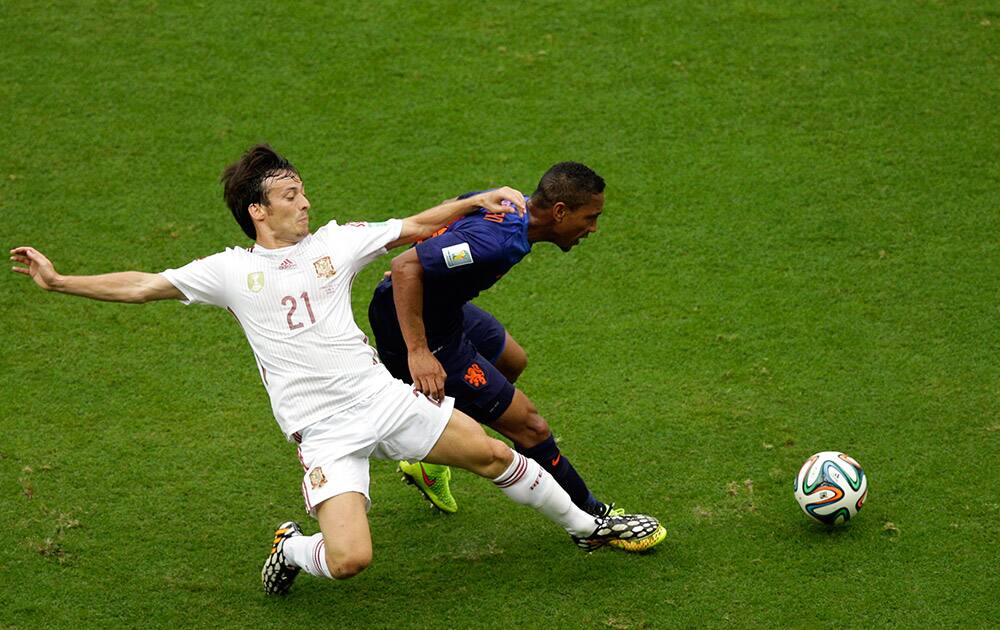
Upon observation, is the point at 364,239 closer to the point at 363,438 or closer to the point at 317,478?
the point at 363,438

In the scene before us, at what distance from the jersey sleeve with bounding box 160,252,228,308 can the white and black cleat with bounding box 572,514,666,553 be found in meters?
2.10

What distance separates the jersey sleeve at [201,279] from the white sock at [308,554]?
1156mm

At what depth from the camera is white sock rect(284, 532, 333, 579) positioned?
16.5 feet

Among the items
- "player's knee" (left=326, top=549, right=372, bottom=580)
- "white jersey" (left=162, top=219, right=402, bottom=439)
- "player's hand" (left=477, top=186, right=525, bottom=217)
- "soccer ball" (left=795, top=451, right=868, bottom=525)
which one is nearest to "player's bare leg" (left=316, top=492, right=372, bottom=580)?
"player's knee" (left=326, top=549, right=372, bottom=580)

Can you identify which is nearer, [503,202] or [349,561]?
[349,561]

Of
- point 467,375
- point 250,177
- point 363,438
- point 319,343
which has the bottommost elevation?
point 363,438

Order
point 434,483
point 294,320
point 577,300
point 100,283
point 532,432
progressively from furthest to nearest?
point 577,300, point 434,483, point 532,432, point 294,320, point 100,283

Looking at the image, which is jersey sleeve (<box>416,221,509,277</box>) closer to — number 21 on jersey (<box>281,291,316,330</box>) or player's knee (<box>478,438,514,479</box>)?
number 21 on jersey (<box>281,291,316,330</box>)

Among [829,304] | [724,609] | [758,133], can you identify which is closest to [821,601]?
[724,609]

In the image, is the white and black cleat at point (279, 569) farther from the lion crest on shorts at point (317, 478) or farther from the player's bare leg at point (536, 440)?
the player's bare leg at point (536, 440)

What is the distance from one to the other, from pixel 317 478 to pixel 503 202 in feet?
4.87

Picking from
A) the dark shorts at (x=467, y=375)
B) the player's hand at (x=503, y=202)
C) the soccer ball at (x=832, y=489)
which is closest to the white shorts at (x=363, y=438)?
the dark shorts at (x=467, y=375)

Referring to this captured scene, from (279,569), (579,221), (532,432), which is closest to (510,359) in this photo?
(532,432)

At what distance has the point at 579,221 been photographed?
5.30 meters
